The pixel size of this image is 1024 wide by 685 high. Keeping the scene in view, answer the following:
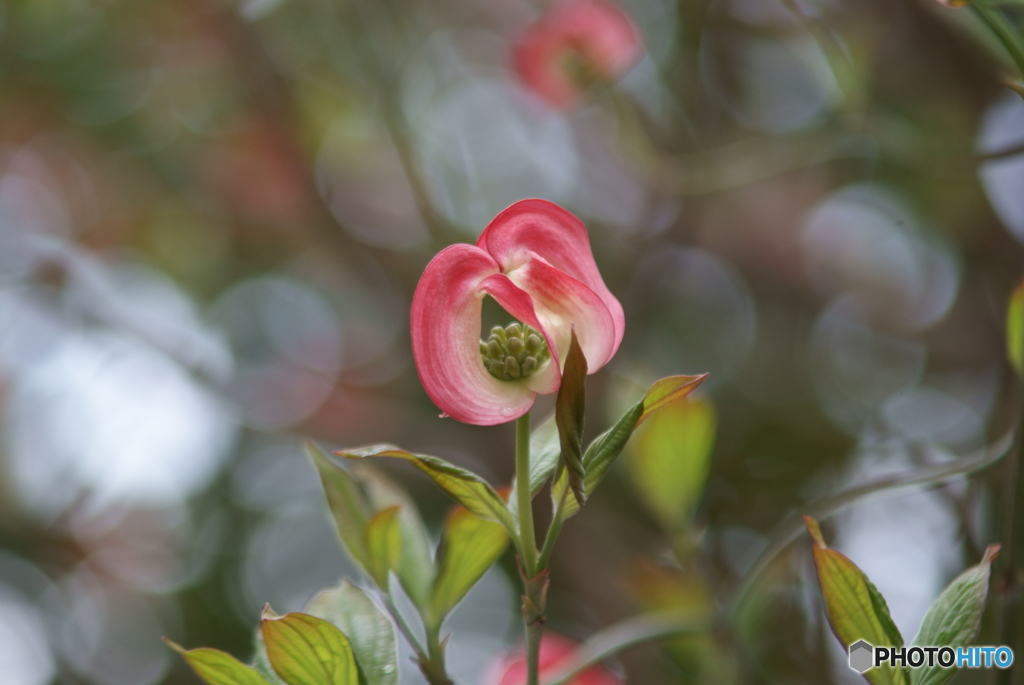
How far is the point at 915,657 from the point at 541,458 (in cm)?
18

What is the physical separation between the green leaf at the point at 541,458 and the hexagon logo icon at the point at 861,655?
0.15 m

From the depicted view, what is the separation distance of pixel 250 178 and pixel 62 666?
95cm

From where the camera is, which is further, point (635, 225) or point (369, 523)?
point (635, 225)

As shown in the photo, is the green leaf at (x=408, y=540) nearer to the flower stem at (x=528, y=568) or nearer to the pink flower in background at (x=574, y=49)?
the flower stem at (x=528, y=568)

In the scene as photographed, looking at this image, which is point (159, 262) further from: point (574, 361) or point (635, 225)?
point (574, 361)

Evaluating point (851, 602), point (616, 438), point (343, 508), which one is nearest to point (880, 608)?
point (851, 602)

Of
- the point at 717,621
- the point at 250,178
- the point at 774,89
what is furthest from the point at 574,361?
the point at 250,178

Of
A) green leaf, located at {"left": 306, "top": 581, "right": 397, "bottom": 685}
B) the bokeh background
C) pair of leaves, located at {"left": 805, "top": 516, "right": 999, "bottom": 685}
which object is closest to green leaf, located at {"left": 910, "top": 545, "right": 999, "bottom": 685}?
pair of leaves, located at {"left": 805, "top": 516, "right": 999, "bottom": 685}

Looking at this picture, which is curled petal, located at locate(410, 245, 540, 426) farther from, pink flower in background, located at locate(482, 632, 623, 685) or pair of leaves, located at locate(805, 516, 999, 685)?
pink flower in background, located at locate(482, 632, 623, 685)

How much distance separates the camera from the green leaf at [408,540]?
0.40m

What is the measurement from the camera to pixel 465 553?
0.39 meters

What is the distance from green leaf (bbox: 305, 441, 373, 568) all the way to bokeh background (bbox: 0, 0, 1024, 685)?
581mm

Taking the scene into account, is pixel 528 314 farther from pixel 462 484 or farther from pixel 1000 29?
pixel 1000 29

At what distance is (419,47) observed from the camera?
1304 millimetres
